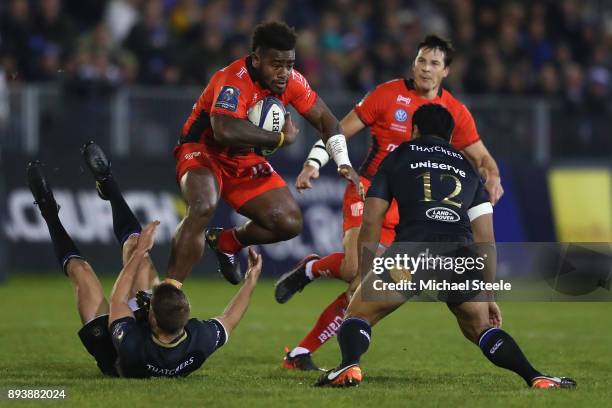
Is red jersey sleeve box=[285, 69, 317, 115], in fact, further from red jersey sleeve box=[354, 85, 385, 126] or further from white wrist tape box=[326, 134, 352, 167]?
red jersey sleeve box=[354, 85, 385, 126]

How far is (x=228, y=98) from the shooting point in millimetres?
9867

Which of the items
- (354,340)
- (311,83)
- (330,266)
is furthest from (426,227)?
(311,83)

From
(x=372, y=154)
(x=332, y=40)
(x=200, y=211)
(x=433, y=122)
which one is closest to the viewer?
(x=433, y=122)

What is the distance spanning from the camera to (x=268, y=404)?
24.6ft

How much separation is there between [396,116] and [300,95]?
1073 mm

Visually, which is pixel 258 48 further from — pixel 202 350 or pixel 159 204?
pixel 159 204

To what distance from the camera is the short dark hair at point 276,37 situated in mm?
9828

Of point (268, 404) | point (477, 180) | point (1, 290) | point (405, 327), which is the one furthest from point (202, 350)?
point (1, 290)

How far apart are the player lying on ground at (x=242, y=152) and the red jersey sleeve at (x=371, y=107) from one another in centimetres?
76

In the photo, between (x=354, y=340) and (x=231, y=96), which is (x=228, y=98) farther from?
(x=354, y=340)

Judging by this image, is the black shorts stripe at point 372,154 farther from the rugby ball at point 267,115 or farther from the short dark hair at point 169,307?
the short dark hair at point 169,307

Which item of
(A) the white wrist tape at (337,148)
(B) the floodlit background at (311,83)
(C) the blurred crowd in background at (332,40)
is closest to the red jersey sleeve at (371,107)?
(A) the white wrist tape at (337,148)

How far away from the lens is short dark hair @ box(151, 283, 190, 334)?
Result: 7.98 metres

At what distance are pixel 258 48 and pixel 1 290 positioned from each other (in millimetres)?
8035
